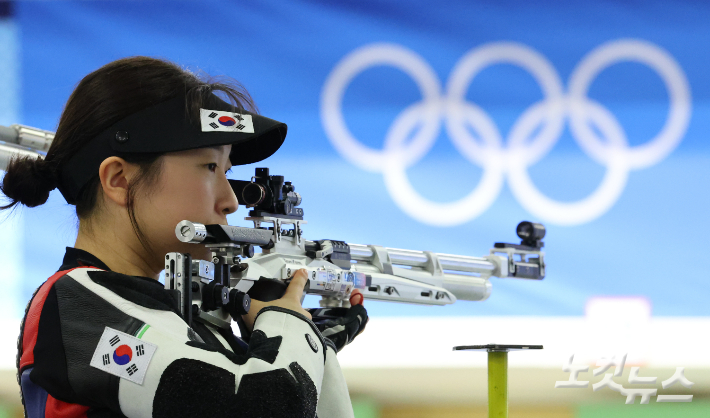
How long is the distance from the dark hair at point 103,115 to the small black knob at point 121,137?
0.02 meters

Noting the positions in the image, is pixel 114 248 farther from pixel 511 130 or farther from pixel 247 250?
pixel 511 130

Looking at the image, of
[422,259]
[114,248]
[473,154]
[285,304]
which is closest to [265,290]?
[285,304]

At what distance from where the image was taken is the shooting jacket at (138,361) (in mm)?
822

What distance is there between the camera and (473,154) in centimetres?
302


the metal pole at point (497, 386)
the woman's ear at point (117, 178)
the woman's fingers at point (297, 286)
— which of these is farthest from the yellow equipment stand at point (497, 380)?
the woman's ear at point (117, 178)

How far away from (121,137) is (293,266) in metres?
0.47

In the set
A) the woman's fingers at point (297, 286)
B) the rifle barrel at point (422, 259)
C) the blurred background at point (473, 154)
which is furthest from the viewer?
the blurred background at point (473, 154)

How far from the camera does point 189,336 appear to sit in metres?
0.88

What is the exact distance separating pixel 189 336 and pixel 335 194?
2079 mm

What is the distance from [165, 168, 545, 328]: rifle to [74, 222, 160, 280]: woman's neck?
95mm

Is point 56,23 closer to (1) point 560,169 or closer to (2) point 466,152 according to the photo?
(2) point 466,152

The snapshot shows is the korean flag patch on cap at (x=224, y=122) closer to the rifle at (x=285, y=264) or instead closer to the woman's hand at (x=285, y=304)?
the rifle at (x=285, y=264)

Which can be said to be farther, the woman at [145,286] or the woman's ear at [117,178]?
the woman's ear at [117,178]

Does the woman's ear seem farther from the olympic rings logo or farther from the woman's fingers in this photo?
the olympic rings logo
